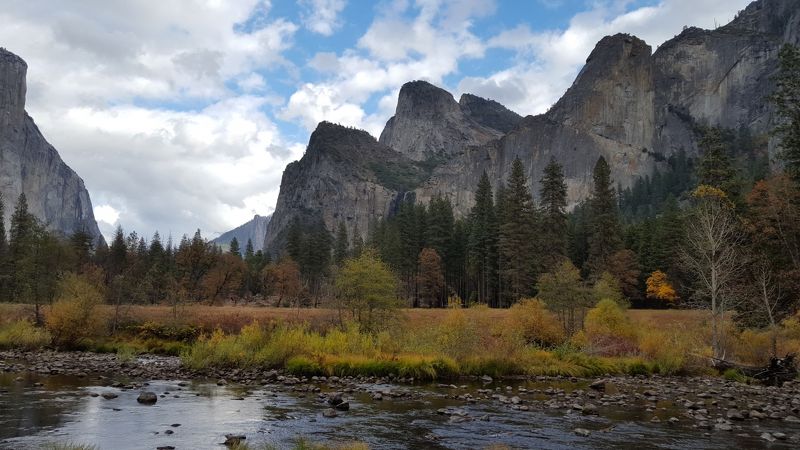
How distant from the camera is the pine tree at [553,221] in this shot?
205ft

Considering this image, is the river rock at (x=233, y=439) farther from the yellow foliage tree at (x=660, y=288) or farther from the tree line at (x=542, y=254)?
the yellow foliage tree at (x=660, y=288)

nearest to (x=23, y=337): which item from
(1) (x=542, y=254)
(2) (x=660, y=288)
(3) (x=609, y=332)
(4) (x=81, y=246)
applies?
(3) (x=609, y=332)

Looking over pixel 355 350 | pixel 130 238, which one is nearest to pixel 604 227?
pixel 355 350

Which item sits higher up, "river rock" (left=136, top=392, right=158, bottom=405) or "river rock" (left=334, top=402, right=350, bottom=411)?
"river rock" (left=136, top=392, right=158, bottom=405)

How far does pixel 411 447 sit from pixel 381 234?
95.2m

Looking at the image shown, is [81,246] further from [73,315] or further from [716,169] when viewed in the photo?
[716,169]

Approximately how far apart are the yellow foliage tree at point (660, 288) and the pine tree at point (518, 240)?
51.4 feet

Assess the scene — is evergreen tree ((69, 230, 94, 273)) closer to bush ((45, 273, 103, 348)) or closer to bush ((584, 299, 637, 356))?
bush ((45, 273, 103, 348))

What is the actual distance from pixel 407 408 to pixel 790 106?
35.8m

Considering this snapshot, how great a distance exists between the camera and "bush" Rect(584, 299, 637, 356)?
33.4 m

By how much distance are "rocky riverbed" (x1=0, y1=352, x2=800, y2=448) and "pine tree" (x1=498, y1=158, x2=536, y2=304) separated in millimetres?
35283

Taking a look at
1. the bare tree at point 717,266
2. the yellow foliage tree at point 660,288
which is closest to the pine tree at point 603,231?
the yellow foliage tree at point 660,288

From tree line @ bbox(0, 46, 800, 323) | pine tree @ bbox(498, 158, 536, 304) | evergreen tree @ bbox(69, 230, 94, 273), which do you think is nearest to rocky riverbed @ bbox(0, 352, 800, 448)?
tree line @ bbox(0, 46, 800, 323)

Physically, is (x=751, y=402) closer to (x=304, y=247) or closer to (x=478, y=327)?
(x=478, y=327)
